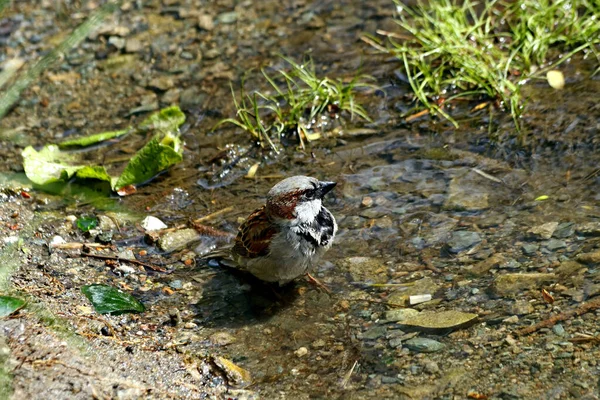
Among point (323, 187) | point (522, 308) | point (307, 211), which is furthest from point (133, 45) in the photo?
point (522, 308)

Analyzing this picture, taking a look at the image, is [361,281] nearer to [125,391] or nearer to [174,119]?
[125,391]

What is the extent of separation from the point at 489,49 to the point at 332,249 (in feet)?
8.39

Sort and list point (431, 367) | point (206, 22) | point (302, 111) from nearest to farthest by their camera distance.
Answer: point (431, 367), point (302, 111), point (206, 22)

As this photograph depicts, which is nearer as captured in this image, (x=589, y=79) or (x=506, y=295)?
(x=506, y=295)

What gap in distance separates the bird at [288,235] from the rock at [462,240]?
2.54 feet

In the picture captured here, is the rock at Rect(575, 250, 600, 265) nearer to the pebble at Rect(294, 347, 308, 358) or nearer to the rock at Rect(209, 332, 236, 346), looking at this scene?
the pebble at Rect(294, 347, 308, 358)

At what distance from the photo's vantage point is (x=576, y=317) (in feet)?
12.5

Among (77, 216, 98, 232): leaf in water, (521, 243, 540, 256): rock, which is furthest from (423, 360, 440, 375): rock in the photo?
(77, 216, 98, 232): leaf in water

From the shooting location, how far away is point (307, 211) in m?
4.54

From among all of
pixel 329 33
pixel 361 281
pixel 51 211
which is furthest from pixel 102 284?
pixel 329 33

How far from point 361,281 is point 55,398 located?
1.99 m

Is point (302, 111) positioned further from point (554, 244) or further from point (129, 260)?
point (554, 244)

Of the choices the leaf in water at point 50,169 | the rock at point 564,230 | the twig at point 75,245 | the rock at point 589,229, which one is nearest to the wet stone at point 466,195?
the rock at point 564,230

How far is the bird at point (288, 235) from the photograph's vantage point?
444cm
